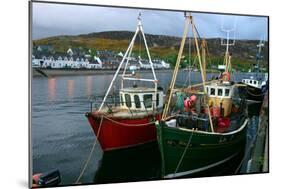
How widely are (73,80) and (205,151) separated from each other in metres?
1.25

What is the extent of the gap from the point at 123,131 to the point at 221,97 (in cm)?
91

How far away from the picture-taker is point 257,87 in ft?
11.6

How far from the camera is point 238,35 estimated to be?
3.46 m

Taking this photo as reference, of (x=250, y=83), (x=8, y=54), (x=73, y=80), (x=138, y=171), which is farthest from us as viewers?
(x=250, y=83)

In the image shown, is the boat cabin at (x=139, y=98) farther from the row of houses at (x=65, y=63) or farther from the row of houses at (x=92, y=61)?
the row of houses at (x=65, y=63)

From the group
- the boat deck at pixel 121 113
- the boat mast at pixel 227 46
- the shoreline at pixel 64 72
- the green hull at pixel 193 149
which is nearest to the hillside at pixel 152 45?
the boat mast at pixel 227 46

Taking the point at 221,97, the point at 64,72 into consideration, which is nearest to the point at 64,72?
the point at 64,72

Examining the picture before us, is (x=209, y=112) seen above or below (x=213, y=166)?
above

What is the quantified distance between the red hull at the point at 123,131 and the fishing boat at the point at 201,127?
0.30 feet

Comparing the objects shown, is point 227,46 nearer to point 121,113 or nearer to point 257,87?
point 257,87

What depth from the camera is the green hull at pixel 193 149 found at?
326cm

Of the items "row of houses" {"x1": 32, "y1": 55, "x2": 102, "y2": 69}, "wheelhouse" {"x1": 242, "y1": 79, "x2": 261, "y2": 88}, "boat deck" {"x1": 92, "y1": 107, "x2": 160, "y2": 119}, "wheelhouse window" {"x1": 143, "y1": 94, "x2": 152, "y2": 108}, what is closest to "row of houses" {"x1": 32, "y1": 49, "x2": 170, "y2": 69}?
"row of houses" {"x1": 32, "y1": 55, "x2": 102, "y2": 69}

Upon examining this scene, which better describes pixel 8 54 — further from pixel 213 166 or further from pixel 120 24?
pixel 213 166
